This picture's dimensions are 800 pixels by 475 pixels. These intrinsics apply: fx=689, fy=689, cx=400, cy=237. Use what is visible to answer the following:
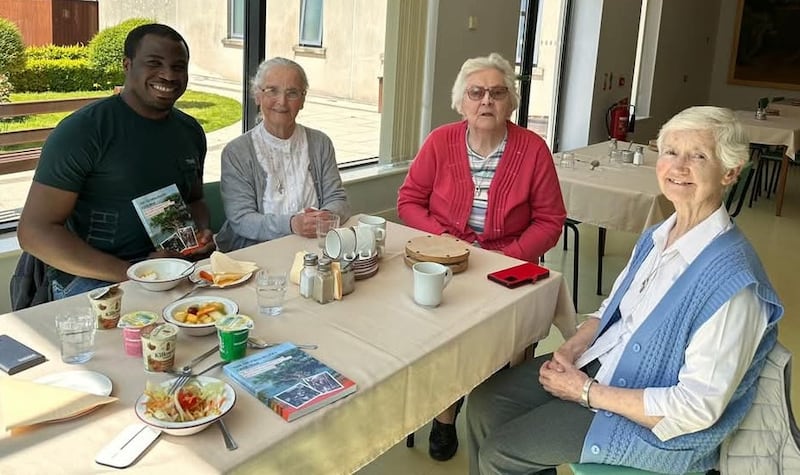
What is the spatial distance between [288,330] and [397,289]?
367mm

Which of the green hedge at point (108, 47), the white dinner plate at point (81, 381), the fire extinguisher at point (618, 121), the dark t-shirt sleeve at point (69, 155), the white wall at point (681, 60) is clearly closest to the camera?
the white dinner plate at point (81, 381)

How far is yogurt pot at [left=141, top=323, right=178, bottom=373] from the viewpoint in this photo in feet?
4.14

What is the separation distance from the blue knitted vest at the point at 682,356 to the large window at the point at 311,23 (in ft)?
11.2

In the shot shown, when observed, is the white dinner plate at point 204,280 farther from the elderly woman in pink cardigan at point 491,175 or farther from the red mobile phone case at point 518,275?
the elderly woman in pink cardigan at point 491,175

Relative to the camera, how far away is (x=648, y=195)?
126 inches

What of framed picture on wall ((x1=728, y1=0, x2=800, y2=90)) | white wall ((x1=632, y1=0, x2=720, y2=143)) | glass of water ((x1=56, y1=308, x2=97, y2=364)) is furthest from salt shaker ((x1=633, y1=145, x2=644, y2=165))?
framed picture on wall ((x1=728, y1=0, x2=800, y2=90))

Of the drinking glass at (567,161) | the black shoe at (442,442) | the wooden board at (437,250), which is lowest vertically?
the black shoe at (442,442)

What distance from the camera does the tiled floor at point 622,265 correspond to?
2207mm

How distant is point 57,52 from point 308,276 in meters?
2.03

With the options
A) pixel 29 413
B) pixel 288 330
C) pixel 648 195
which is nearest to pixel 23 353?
pixel 29 413

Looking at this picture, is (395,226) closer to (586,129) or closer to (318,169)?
(318,169)

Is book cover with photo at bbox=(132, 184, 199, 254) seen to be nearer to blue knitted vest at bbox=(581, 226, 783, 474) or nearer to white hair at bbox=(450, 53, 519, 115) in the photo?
white hair at bbox=(450, 53, 519, 115)

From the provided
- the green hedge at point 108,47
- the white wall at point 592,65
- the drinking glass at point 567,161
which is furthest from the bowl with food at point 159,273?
the white wall at point 592,65

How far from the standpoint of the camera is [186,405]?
1.15m
